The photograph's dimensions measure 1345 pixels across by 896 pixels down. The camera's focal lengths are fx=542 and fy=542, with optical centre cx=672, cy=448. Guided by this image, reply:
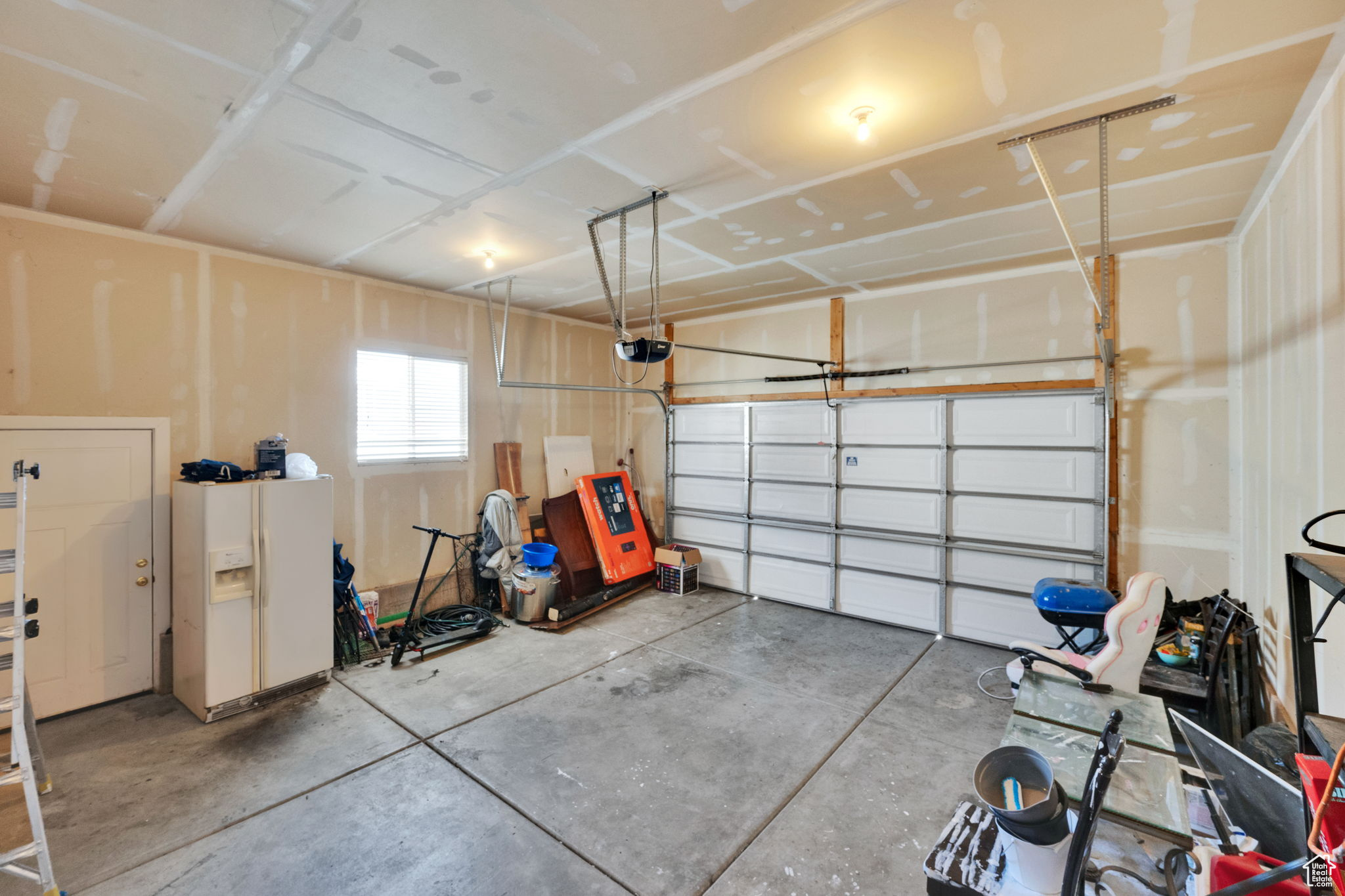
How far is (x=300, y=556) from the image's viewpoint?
377 centimetres

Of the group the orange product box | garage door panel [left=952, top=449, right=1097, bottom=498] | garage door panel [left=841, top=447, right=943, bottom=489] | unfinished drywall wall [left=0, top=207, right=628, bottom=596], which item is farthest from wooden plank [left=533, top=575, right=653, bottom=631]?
garage door panel [left=952, top=449, right=1097, bottom=498]

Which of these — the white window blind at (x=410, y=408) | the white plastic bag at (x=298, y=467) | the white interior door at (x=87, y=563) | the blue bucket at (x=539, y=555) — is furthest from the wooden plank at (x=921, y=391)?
the white interior door at (x=87, y=563)

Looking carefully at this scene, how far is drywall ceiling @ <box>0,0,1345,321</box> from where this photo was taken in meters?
1.78

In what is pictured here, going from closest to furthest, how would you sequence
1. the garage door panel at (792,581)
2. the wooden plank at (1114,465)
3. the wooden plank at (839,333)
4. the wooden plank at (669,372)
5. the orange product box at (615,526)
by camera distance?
the wooden plank at (1114,465) → the wooden plank at (839,333) → the garage door panel at (792,581) → the orange product box at (615,526) → the wooden plank at (669,372)

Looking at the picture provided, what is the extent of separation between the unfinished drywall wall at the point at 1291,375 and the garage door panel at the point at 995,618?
1.29 metres

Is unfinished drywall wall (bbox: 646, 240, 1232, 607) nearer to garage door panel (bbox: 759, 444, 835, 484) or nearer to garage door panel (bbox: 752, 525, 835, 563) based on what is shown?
garage door panel (bbox: 759, 444, 835, 484)

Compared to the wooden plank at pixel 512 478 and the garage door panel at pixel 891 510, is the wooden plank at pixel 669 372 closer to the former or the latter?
the wooden plank at pixel 512 478

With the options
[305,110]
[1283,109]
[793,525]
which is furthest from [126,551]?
[1283,109]

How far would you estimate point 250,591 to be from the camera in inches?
140

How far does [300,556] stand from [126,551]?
1.12 metres

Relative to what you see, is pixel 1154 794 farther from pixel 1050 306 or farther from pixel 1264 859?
pixel 1050 306

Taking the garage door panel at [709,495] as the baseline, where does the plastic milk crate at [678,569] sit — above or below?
below

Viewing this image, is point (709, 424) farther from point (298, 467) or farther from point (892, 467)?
point (298, 467)

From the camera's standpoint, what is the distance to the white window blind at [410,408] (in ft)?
16.1
